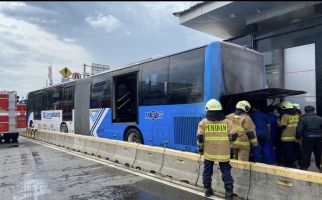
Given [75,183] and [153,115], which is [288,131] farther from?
[75,183]

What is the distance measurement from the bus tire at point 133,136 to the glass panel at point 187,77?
2.16 m

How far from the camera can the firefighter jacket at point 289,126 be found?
8031 millimetres

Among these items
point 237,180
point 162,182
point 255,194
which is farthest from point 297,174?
point 162,182

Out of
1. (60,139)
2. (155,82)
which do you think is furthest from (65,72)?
(155,82)

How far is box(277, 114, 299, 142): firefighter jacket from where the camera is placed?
803cm

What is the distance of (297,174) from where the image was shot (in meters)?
5.12

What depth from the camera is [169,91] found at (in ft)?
32.3

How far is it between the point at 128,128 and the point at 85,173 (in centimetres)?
365

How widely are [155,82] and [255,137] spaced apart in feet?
16.0

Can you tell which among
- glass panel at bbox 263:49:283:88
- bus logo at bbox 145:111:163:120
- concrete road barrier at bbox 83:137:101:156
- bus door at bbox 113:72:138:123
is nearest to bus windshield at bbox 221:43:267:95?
bus logo at bbox 145:111:163:120

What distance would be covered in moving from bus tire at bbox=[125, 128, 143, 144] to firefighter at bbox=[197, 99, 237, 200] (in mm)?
5394

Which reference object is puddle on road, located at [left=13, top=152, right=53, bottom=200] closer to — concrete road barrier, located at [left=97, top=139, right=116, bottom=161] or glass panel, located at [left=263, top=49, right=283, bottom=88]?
concrete road barrier, located at [left=97, top=139, right=116, bottom=161]

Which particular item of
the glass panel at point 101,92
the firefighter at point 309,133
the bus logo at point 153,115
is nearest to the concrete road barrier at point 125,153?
the bus logo at point 153,115

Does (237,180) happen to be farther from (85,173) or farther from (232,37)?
(232,37)
